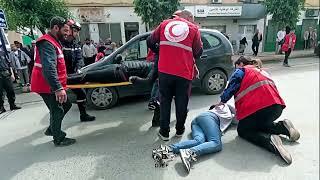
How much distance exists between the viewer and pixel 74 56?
15.8 ft

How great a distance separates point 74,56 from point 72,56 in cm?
5

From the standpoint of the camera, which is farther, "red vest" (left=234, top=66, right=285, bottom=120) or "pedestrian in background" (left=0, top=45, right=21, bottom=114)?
"pedestrian in background" (left=0, top=45, right=21, bottom=114)

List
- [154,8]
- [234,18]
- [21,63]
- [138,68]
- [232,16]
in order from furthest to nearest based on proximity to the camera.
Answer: [234,18] < [232,16] < [154,8] < [21,63] < [138,68]

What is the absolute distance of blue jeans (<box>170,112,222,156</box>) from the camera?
3.45 m

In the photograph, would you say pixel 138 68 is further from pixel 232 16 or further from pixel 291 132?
pixel 232 16

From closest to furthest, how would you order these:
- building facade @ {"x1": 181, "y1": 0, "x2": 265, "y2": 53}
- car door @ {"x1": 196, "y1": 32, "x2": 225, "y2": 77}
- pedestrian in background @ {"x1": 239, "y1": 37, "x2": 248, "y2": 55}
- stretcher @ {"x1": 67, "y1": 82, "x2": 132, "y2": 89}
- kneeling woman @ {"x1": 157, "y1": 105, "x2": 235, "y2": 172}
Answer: kneeling woman @ {"x1": 157, "y1": 105, "x2": 235, "y2": 172}, stretcher @ {"x1": 67, "y1": 82, "x2": 132, "y2": 89}, car door @ {"x1": 196, "y1": 32, "x2": 225, "y2": 77}, pedestrian in background @ {"x1": 239, "y1": 37, "x2": 248, "y2": 55}, building facade @ {"x1": 181, "y1": 0, "x2": 265, "y2": 53}

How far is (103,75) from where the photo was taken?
18.7ft

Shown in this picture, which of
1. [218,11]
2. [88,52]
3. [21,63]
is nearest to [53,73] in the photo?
[21,63]

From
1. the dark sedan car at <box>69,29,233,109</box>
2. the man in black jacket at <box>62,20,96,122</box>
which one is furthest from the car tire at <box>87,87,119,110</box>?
the man in black jacket at <box>62,20,96,122</box>

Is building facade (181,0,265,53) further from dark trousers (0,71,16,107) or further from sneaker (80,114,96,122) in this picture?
sneaker (80,114,96,122)

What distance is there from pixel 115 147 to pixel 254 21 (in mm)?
20062

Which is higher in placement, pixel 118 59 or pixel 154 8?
pixel 154 8

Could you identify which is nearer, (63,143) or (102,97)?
(63,143)

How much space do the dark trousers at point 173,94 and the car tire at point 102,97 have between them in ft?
7.20
